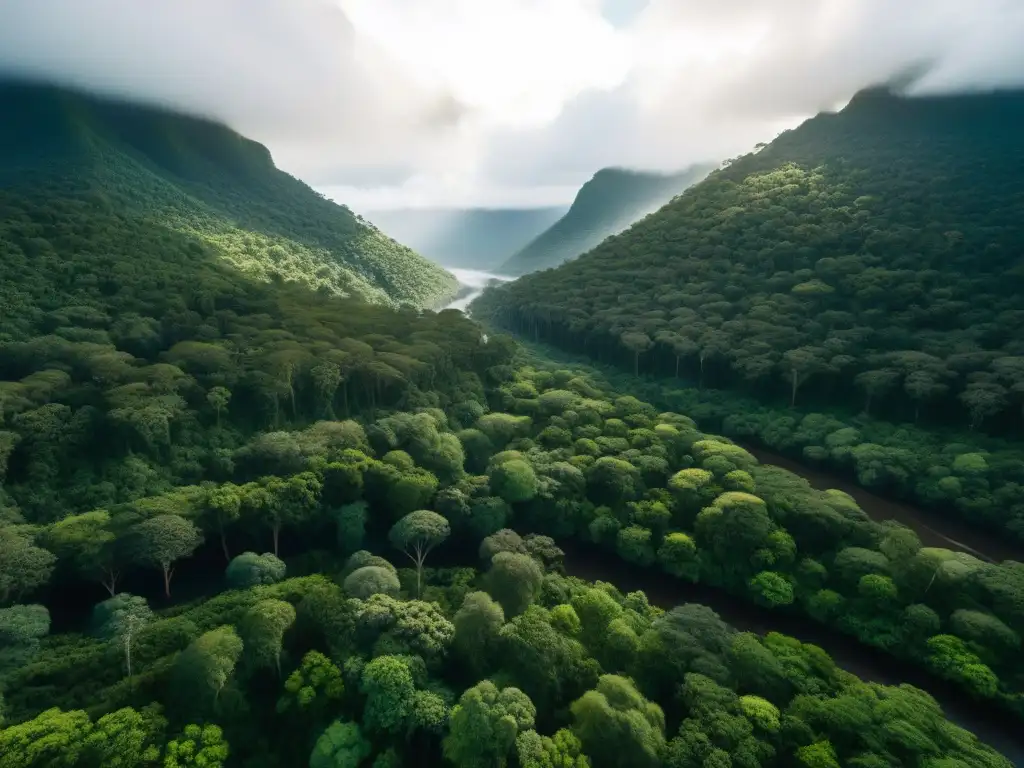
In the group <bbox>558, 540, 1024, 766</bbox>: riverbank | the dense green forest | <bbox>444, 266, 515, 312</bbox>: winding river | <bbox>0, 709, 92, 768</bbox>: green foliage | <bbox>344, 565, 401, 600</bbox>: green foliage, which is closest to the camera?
<bbox>0, 709, 92, 768</bbox>: green foliage

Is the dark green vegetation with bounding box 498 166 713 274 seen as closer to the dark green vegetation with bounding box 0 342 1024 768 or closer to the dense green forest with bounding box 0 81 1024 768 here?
the dense green forest with bounding box 0 81 1024 768

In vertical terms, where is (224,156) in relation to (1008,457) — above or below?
above

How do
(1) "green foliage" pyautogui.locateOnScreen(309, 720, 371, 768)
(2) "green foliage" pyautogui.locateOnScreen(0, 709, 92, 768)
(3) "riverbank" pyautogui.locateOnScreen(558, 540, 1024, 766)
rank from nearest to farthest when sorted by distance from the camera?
(2) "green foliage" pyautogui.locateOnScreen(0, 709, 92, 768), (1) "green foliage" pyautogui.locateOnScreen(309, 720, 371, 768), (3) "riverbank" pyautogui.locateOnScreen(558, 540, 1024, 766)

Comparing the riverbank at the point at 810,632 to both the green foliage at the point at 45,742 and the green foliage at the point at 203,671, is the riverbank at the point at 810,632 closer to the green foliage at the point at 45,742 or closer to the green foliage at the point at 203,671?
the green foliage at the point at 203,671

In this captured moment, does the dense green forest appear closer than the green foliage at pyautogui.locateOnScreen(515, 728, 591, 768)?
No

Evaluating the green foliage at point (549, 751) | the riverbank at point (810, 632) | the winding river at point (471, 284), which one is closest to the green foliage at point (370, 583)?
the green foliage at point (549, 751)

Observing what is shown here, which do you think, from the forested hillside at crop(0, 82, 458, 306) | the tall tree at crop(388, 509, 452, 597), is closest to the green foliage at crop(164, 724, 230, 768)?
the tall tree at crop(388, 509, 452, 597)

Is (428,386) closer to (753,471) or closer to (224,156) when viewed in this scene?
(753,471)

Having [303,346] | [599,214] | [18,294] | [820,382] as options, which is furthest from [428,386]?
[599,214]
